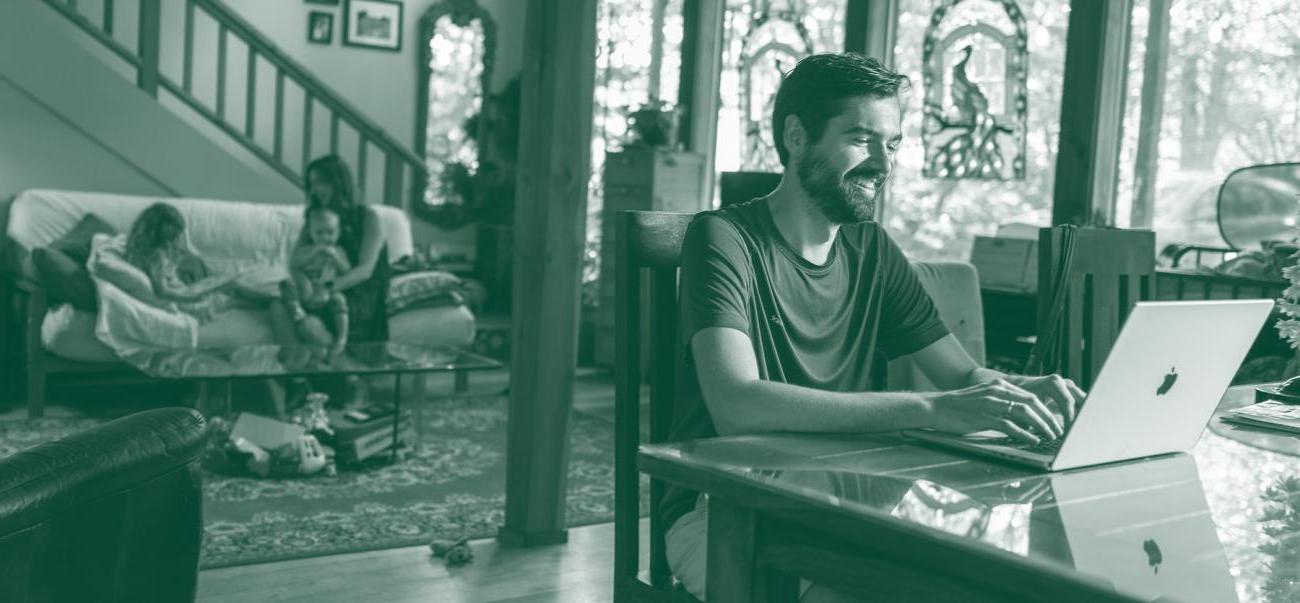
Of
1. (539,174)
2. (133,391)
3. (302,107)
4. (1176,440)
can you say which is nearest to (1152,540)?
(1176,440)

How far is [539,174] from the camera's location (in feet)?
11.1

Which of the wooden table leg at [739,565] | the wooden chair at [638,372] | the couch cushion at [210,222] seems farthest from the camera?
the couch cushion at [210,222]

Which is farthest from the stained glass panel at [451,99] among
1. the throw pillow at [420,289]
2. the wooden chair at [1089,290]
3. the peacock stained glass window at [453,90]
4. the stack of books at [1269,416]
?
the stack of books at [1269,416]

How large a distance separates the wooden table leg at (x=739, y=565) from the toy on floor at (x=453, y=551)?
2.10 metres

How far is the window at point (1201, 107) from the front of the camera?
4.21m

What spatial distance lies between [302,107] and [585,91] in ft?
14.8

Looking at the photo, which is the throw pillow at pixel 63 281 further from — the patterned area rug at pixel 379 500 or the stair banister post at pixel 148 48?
the stair banister post at pixel 148 48

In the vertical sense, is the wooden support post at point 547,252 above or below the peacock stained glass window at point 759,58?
below

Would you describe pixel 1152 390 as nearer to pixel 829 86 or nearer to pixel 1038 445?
pixel 1038 445

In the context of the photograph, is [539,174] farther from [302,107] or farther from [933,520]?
[302,107]

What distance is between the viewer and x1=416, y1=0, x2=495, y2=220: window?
779 centimetres

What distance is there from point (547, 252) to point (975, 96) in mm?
2467

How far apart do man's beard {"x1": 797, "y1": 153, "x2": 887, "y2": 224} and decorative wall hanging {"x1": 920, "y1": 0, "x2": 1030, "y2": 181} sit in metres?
3.34

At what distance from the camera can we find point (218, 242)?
597cm
